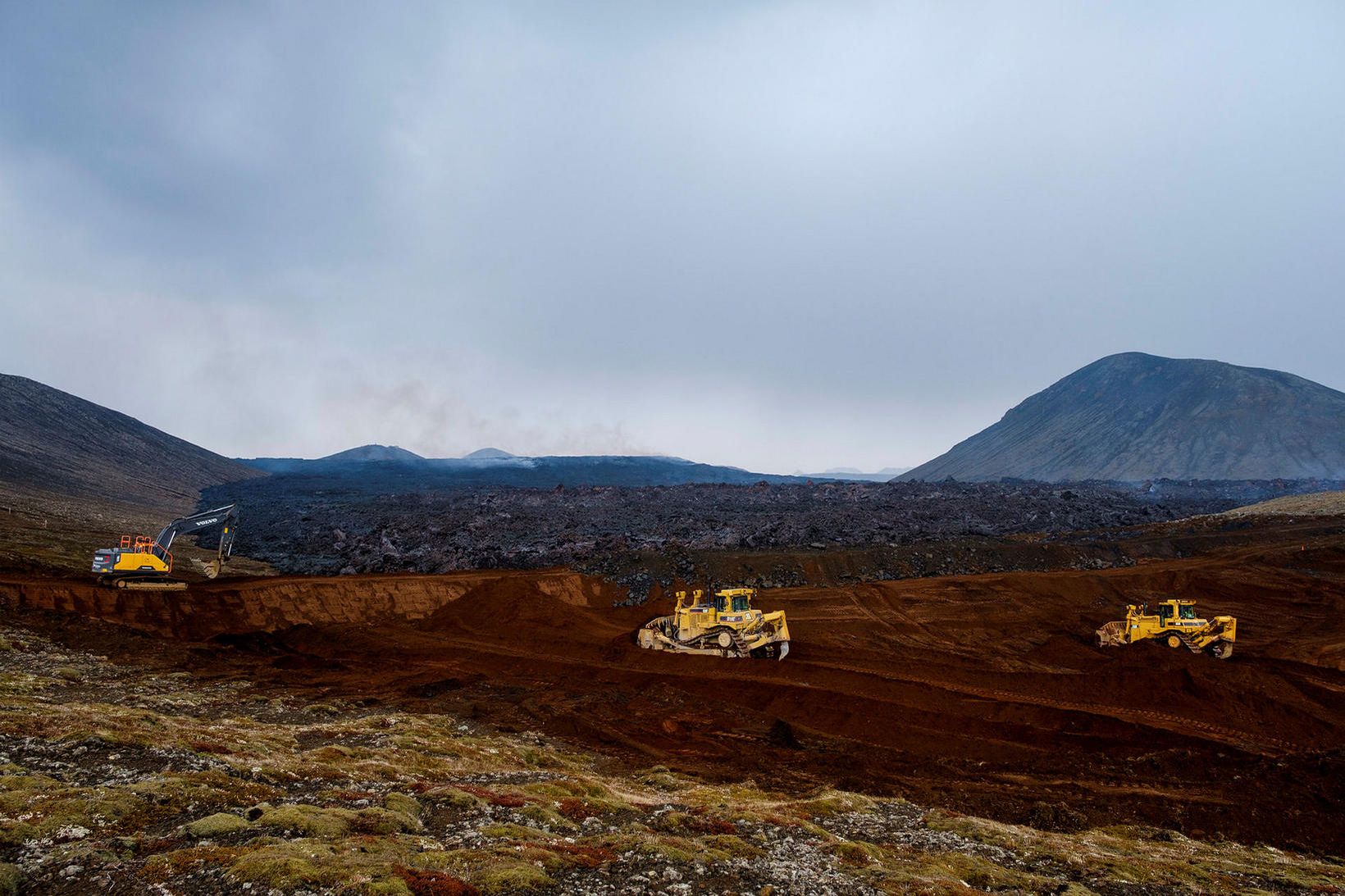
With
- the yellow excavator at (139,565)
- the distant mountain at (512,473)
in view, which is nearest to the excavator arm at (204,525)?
the yellow excavator at (139,565)

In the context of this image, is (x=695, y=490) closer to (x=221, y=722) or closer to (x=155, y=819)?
(x=221, y=722)

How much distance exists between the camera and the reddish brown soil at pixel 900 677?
15070 millimetres

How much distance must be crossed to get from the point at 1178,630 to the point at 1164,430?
139258 mm

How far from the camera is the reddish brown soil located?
49.4ft

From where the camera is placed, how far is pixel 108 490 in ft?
248

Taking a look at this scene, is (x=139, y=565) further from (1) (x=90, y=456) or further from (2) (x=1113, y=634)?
(1) (x=90, y=456)

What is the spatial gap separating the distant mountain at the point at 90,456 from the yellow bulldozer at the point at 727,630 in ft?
213

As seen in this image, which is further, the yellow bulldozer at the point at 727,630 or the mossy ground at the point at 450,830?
the yellow bulldozer at the point at 727,630

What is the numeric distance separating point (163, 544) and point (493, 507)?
36036 mm

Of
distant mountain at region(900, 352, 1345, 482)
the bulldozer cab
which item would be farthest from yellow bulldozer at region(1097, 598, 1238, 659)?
distant mountain at region(900, 352, 1345, 482)

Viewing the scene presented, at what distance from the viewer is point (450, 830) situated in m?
9.33

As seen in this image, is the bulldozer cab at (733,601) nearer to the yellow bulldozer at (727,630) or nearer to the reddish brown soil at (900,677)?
the yellow bulldozer at (727,630)

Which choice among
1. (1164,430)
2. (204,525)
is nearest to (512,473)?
(204,525)

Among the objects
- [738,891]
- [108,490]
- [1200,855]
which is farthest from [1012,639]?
[108,490]
